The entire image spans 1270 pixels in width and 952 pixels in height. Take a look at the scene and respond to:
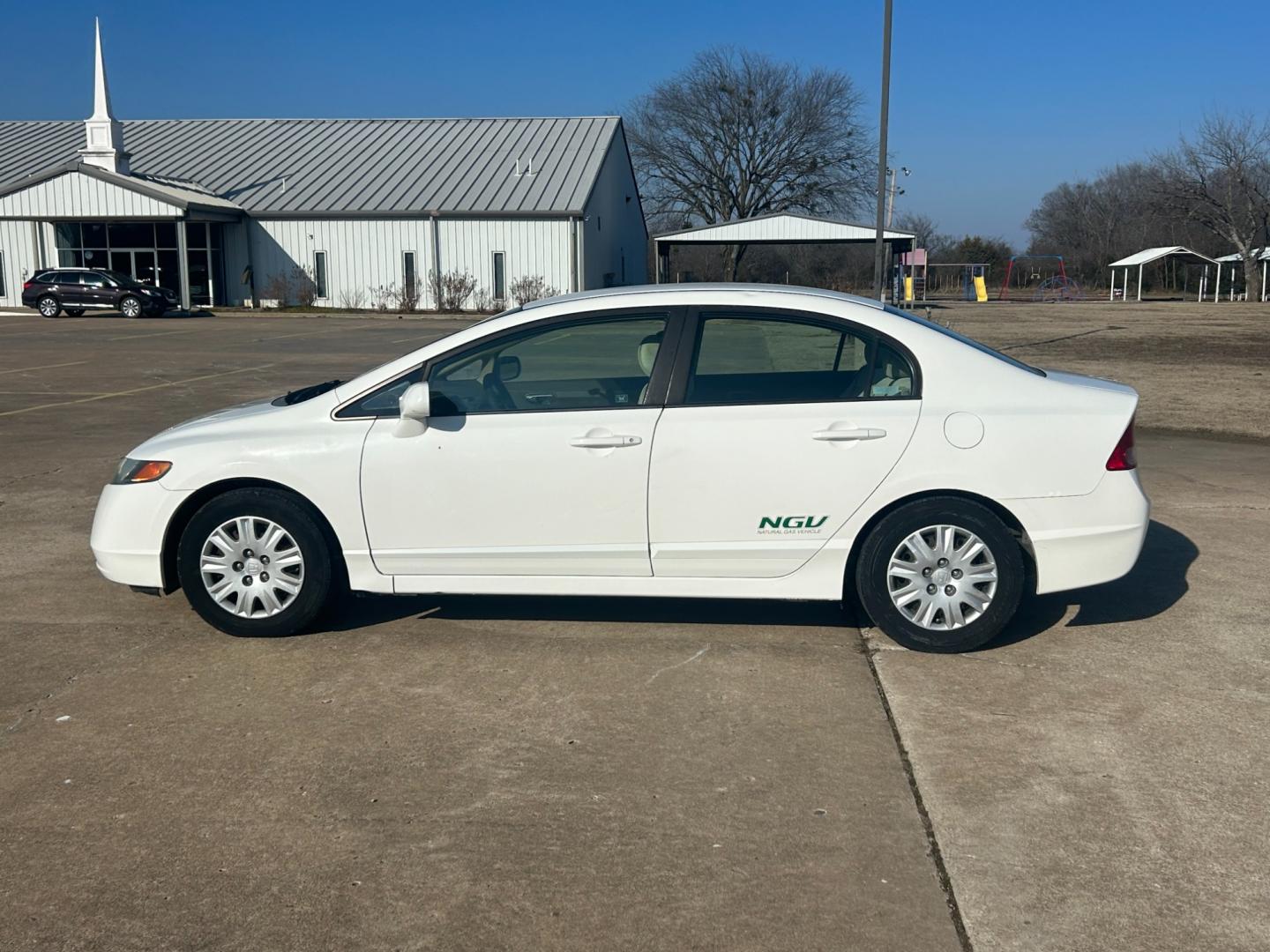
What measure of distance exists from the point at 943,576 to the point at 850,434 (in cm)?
77

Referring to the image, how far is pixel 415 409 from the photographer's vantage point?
5461 millimetres

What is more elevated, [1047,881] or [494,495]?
[494,495]

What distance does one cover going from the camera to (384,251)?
48312 mm

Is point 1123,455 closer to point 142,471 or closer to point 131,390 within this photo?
point 142,471

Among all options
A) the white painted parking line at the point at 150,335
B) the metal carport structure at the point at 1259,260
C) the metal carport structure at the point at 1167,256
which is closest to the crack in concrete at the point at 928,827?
the white painted parking line at the point at 150,335

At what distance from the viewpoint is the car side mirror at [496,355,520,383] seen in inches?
225

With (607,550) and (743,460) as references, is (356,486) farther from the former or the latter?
(743,460)

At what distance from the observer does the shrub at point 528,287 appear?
47500 mm

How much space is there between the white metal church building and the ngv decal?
141 feet

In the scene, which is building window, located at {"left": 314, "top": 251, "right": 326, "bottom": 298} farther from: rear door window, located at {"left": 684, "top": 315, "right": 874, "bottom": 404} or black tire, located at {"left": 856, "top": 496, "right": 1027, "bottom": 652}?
black tire, located at {"left": 856, "top": 496, "right": 1027, "bottom": 652}

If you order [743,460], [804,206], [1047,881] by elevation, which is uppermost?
[804,206]

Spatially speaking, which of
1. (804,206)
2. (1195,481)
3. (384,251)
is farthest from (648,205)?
(1195,481)

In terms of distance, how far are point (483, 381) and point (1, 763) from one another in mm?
2518

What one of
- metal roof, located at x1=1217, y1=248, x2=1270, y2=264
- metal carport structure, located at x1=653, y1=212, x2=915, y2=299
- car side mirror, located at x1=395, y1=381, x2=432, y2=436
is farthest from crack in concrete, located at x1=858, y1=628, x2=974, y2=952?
metal roof, located at x1=1217, y1=248, x2=1270, y2=264
